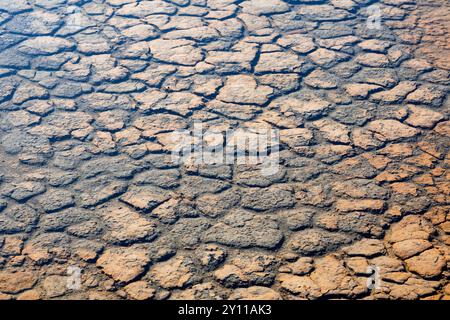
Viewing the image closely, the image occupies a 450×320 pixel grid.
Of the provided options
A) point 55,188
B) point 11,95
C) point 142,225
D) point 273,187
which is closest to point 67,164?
point 55,188

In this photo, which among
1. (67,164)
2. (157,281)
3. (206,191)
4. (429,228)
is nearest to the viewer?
(157,281)

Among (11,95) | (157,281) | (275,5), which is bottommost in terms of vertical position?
(157,281)

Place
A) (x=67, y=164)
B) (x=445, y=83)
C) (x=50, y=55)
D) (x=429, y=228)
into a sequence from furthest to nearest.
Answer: (x=50, y=55) → (x=445, y=83) → (x=67, y=164) → (x=429, y=228)

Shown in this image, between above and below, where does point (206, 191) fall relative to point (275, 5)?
below

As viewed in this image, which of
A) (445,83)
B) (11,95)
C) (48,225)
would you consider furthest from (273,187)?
(11,95)

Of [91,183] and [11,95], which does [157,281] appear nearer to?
[91,183]

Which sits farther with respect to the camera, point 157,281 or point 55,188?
point 55,188
